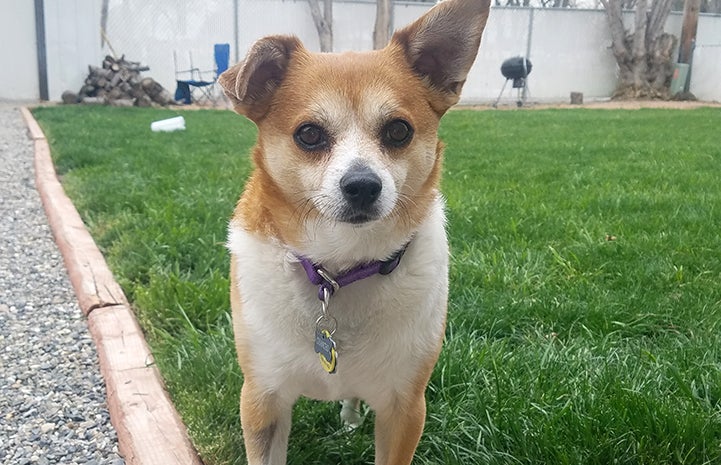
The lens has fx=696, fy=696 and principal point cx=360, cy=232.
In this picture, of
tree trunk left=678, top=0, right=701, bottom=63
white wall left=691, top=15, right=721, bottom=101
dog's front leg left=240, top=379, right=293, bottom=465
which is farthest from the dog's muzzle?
white wall left=691, top=15, right=721, bottom=101

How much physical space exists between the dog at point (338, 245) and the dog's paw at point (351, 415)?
29 centimetres

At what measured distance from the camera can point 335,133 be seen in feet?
6.10

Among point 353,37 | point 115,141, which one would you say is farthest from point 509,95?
point 115,141

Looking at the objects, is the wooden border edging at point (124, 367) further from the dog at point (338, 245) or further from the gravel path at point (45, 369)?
the dog at point (338, 245)

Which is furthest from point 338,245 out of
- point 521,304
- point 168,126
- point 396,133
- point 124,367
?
point 168,126

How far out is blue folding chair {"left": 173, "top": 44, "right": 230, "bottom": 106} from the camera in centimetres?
1472

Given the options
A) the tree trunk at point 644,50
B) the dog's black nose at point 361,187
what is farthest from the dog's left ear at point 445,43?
the tree trunk at point 644,50

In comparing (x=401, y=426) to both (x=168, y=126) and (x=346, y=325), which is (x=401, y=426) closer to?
(x=346, y=325)

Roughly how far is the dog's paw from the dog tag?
51cm

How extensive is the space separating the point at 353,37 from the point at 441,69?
1632 centimetres

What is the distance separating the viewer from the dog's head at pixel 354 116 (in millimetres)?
1758

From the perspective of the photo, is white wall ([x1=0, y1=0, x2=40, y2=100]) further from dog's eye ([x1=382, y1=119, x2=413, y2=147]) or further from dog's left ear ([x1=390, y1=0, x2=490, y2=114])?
dog's eye ([x1=382, y1=119, x2=413, y2=147])

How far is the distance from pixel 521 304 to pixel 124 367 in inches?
61.9

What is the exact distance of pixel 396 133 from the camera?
1884 mm
